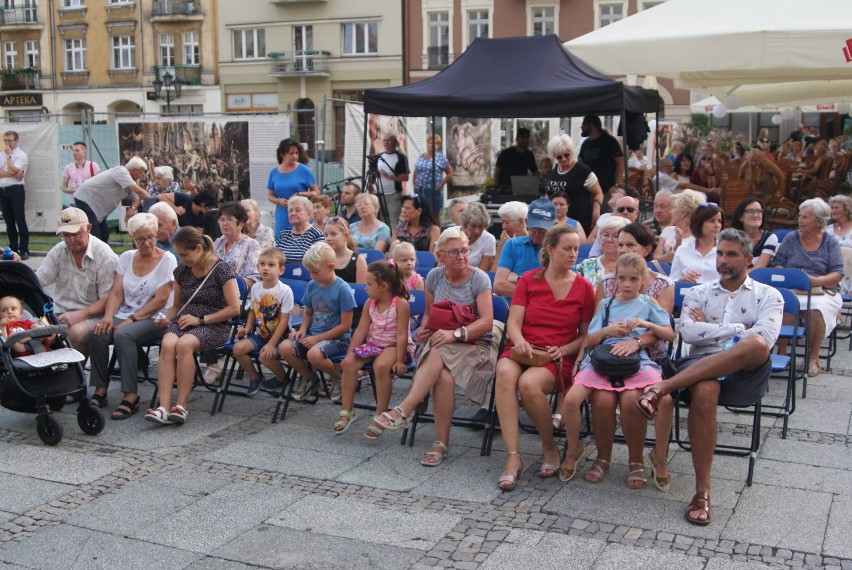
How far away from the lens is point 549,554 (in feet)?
13.6

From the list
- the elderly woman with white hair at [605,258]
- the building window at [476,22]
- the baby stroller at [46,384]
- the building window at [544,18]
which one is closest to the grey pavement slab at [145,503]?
the baby stroller at [46,384]

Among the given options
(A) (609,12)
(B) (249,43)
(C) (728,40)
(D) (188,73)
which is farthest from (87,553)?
(D) (188,73)

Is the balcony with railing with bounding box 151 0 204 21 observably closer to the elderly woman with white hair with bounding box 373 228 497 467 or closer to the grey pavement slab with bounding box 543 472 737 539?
the elderly woman with white hair with bounding box 373 228 497 467

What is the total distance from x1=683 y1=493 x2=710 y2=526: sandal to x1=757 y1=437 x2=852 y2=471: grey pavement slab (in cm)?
89

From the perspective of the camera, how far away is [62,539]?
4.40 metres

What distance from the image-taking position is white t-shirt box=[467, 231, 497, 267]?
7422 millimetres

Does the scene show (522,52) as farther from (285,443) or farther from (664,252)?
(285,443)

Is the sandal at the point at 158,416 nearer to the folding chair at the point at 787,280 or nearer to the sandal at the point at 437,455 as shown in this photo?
the sandal at the point at 437,455

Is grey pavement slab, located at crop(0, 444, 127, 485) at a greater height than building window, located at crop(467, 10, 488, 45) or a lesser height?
lesser

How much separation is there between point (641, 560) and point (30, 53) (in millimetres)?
54849

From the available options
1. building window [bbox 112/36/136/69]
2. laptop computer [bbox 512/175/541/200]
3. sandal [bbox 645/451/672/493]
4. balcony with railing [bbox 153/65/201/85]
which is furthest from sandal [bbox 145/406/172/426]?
building window [bbox 112/36/136/69]

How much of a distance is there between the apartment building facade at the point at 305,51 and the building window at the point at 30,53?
11.3 meters

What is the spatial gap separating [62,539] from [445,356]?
2.28m

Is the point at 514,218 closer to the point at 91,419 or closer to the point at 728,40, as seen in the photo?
the point at 728,40
